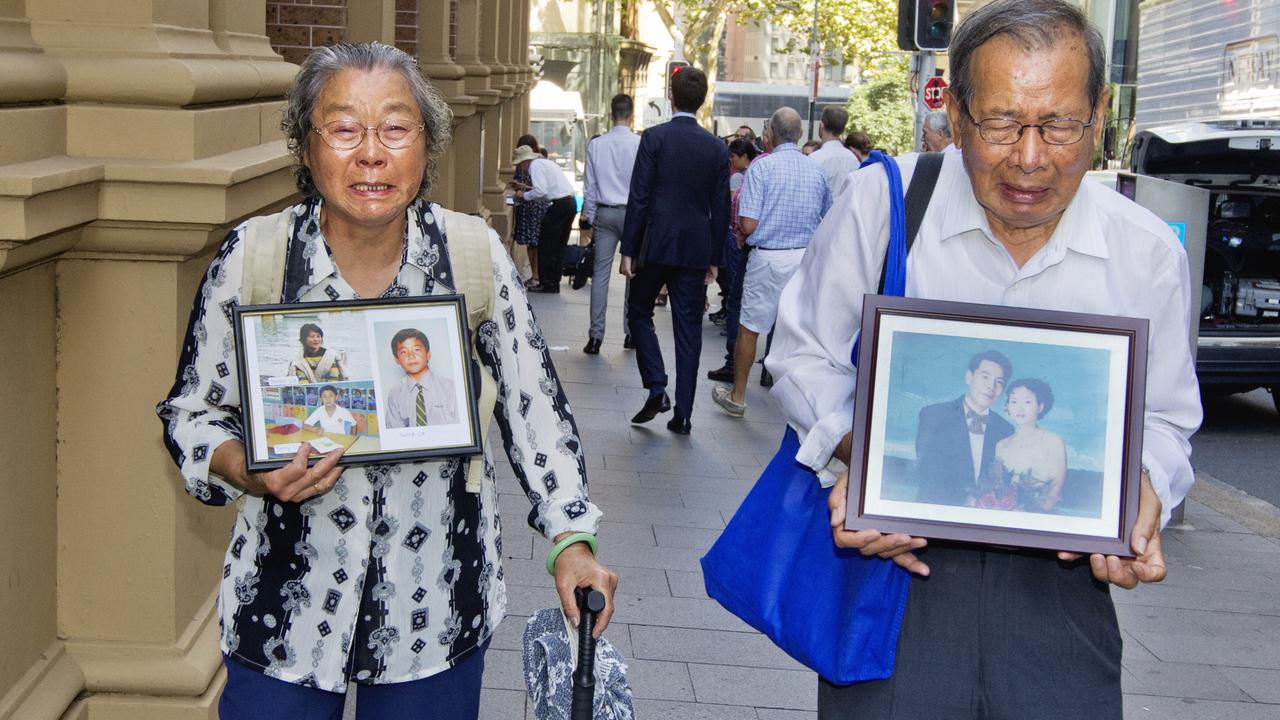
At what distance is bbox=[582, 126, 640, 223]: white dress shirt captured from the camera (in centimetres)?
1255

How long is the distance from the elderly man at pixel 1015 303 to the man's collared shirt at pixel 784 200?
Result: 7315mm

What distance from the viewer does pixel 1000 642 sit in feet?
8.33

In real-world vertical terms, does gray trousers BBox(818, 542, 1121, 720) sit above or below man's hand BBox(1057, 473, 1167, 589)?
below

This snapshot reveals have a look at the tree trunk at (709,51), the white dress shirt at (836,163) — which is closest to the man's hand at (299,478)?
the white dress shirt at (836,163)

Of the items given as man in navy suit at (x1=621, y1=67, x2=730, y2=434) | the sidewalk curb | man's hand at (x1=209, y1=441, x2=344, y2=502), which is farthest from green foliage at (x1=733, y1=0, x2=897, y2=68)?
man's hand at (x1=209, y1=441, x2=344, y2=502)

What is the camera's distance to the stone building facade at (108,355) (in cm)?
364

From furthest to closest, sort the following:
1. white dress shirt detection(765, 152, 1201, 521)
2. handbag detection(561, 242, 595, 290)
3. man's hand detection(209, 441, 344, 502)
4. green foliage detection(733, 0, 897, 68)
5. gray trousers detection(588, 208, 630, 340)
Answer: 1. green foliage detection(733, 0, 897, 68)
2. handbag detection(561, 242, 595, 290)
3. gray trousers detection(588, 208, 630, 340)
4. white dress shirt detection(765, 152, 1201, 521)
5. man's hand detection(209, 441, 344, 502)

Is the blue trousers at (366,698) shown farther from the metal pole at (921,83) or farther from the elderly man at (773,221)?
the metal pole at (921,83)

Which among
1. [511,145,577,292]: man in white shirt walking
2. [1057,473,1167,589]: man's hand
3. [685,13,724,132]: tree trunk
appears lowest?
[511,145,577,292]: man in white shirt walking

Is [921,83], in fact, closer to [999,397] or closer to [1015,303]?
[1015,303]

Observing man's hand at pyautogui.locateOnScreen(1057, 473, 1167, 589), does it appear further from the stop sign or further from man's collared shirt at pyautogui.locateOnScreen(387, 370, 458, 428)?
the stop sign

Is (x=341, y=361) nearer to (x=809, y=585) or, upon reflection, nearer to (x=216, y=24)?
(x=809, y=585)

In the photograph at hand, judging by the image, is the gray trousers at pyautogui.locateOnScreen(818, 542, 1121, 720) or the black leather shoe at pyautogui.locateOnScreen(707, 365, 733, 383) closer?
the gray trousers at pyautogui.locateOnScreen(818, 542, 1121, 720)

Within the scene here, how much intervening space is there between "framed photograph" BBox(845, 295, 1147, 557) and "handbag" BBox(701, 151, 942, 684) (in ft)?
0.57
